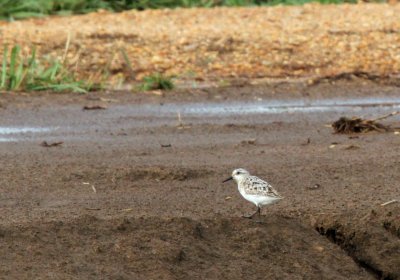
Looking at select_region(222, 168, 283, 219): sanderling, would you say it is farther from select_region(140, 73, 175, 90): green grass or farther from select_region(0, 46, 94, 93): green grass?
select_region(140, 73, 175, 90): green grass

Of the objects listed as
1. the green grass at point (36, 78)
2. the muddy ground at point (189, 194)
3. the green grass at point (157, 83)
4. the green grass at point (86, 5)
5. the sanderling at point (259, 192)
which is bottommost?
the green grass at point (86, 5)

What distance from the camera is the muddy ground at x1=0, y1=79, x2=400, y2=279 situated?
703 cm

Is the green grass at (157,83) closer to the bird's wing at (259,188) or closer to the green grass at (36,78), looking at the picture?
the green grass at (36,78)

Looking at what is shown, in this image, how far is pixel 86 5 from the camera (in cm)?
1895

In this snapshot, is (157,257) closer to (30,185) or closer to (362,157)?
(30,185)

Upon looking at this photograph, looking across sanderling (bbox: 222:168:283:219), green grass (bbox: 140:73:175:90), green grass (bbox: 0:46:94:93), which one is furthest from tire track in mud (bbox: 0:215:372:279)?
green grass (bbox: 140:73:175:90)

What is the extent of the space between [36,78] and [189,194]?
566 cm

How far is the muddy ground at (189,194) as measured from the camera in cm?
703

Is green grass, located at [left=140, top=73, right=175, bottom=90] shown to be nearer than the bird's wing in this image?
No

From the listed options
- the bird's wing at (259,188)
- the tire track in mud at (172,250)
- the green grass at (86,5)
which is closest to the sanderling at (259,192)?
the bird's wing at (259,188)

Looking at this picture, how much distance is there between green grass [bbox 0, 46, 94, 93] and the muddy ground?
36 centimetres

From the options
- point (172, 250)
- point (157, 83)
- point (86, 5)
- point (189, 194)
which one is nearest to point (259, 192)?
point (172, 250)

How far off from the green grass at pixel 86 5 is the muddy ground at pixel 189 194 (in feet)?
16.5

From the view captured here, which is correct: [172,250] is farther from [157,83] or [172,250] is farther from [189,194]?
[157,83]
